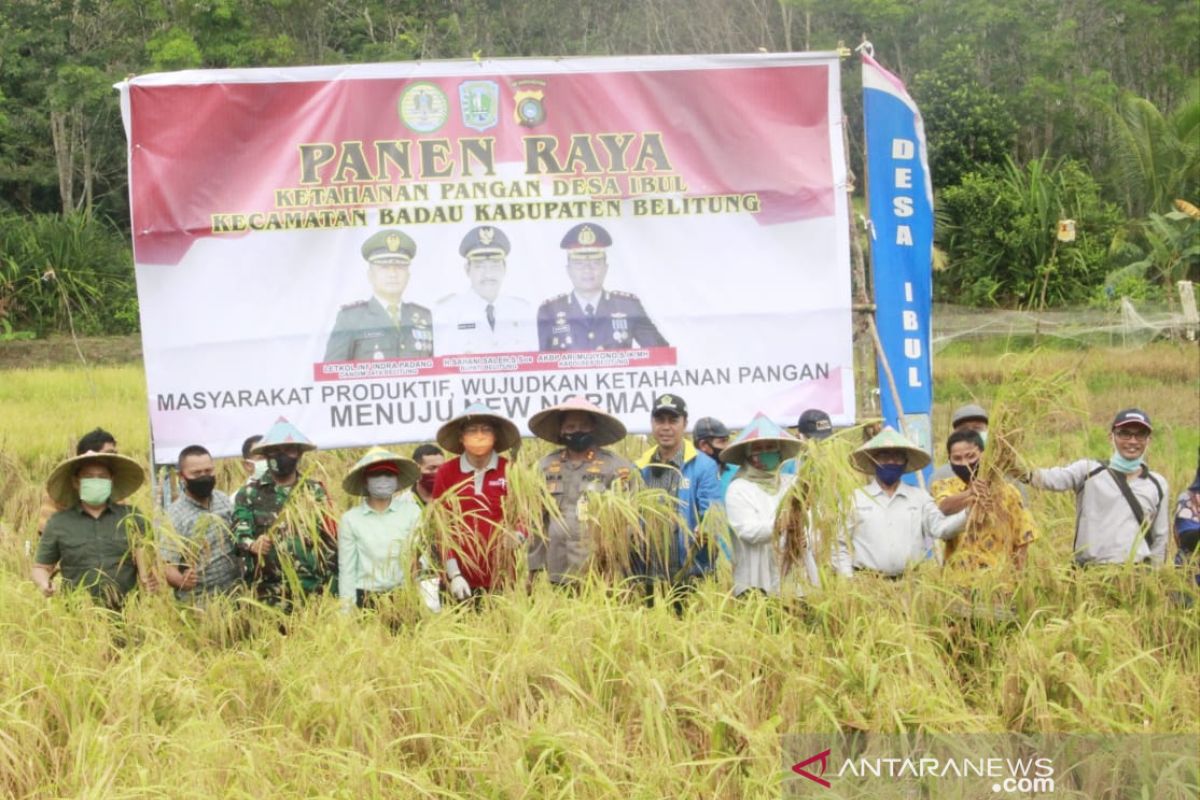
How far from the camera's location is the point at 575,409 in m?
6.18

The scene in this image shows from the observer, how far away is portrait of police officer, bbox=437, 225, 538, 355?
7566 millimetres

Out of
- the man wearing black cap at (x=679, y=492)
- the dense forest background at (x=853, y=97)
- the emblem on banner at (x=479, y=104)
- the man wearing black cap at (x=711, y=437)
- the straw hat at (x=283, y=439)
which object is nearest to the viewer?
the man wearing black cap at (x=679, y=492)

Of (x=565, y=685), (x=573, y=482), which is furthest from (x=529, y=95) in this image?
(x=565, y=685)

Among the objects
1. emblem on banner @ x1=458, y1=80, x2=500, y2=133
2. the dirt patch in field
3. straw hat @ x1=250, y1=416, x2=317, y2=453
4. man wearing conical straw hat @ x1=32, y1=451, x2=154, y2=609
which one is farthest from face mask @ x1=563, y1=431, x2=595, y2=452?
the dirt patch in field

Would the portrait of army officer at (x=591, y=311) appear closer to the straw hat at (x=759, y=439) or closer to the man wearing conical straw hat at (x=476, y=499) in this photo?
the man wearing conical straw hat at (x=476, y=499)

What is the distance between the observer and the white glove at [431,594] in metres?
5.72

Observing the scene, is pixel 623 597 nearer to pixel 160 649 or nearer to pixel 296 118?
pixel 160 649

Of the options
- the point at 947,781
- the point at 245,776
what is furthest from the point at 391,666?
the point at 947,781

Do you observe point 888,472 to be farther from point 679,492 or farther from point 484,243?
point 484,243

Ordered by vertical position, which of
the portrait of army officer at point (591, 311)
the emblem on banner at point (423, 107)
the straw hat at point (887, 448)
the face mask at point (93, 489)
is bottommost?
the straw hat at point (887, 448)

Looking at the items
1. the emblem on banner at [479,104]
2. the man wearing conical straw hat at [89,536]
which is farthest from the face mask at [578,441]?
the emblem on banner at [479,104]

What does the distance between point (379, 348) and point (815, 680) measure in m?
3.28

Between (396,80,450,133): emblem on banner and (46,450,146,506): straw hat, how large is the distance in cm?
225

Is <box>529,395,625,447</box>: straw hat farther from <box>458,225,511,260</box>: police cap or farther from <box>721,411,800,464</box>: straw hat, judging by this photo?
<box>458,225,511,260</box>: police cap
